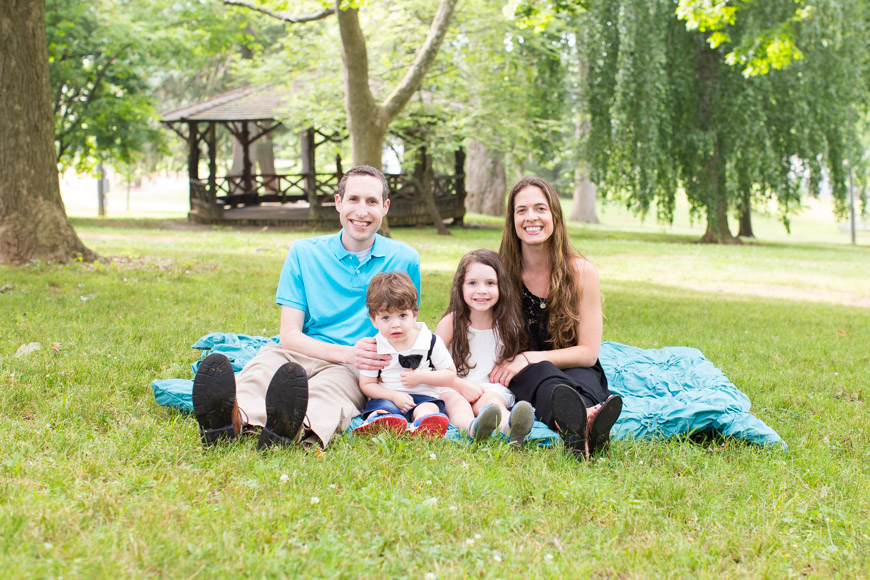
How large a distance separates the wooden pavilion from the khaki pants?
1608 centimetres

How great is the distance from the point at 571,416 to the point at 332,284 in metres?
1.46

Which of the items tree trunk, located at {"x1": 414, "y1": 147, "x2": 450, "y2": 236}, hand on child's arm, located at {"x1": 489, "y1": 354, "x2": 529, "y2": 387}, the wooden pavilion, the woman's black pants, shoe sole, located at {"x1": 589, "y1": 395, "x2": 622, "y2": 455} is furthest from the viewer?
the wooden pavilion

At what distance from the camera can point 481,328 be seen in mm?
4016

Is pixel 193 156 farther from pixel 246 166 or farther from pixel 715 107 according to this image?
pixel 715 107

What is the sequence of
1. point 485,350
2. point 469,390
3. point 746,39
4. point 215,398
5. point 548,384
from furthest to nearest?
point 746,39 < point 485,350 < point 469,390 < point 548,384 < point 215,398

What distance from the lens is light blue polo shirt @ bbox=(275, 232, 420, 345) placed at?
158 inches

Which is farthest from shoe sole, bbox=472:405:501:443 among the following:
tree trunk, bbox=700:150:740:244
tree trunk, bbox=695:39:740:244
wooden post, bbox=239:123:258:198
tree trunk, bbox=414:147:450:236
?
wooden post, bbox=239:123:258:198

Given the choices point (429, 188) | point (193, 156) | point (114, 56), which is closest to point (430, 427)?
point (429, 188)

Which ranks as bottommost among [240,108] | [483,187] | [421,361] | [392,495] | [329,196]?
[392,495]

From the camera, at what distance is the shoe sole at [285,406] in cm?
306

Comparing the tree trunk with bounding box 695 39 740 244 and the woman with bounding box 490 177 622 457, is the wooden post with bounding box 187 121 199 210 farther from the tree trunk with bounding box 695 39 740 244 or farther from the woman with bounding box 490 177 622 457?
the woman with bounding box 490 177 622 457

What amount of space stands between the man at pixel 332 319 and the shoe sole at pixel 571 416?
0.87 m

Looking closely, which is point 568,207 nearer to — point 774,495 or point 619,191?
point 619,191

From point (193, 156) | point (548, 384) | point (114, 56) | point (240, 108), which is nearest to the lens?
point (548, 384)
